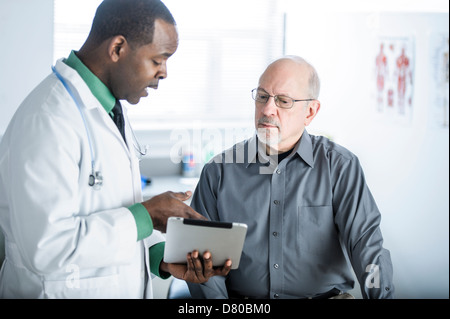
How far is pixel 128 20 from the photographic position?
3.31ft

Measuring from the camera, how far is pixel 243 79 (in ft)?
7.95

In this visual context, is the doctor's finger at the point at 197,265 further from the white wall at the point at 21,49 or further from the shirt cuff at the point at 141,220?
the white wall at the point at 21,49

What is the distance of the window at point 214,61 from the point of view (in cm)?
215

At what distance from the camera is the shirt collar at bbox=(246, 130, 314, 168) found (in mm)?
1516

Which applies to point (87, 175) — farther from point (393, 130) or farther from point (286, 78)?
point (393, 130)

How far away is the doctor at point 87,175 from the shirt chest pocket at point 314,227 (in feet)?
1.43

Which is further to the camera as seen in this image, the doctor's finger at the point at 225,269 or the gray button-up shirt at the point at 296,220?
the gray button-up shirt at the point at 296,220

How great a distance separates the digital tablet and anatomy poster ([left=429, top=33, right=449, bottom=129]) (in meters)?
1.88

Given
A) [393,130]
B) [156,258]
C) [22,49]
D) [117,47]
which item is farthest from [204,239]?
[393,130]

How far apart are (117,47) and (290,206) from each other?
730 millimetres

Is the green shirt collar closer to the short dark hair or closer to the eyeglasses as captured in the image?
the short dark hair

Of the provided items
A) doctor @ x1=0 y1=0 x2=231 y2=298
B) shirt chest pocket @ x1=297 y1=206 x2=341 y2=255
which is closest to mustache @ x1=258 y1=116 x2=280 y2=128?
shirt chest pocket @ x1=297 y1=206 x2=341 y2=255

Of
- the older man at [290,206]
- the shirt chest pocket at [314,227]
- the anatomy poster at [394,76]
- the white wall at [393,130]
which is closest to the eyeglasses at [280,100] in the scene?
the older man at [290,206]

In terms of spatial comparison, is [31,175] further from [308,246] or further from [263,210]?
[308,246]
